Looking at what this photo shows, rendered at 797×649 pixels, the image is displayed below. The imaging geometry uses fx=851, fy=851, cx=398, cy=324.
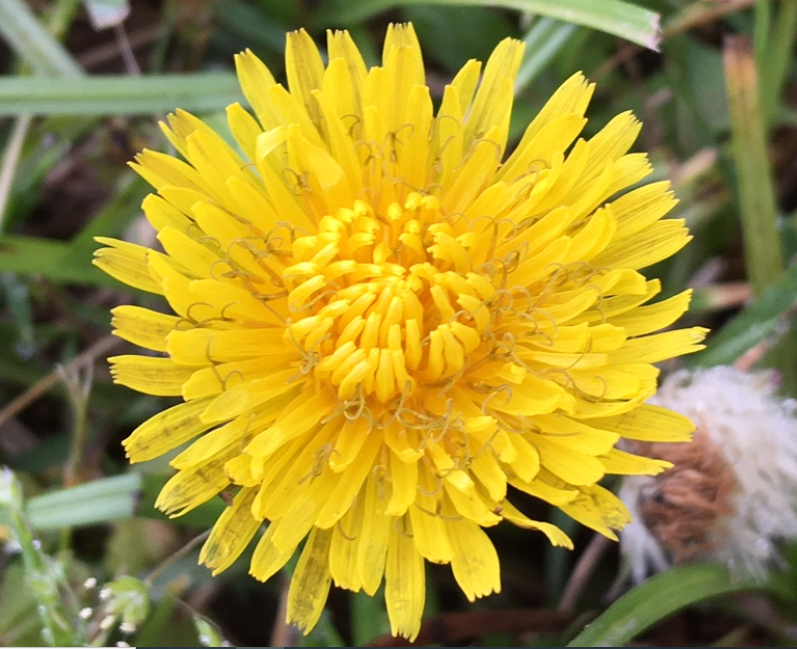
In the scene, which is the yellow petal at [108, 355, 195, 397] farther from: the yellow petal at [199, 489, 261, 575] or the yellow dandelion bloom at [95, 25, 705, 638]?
the yellow petal at [199, 489, 261, 575]

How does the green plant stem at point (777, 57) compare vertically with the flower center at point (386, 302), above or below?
above

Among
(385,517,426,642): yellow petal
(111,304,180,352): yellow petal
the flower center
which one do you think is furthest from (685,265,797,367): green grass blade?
(111,304,180,352): yellow petal

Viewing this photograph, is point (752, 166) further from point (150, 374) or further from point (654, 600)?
point (150, 374)

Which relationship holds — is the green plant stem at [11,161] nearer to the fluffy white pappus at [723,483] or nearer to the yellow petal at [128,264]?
the yellow petal at [128,264]

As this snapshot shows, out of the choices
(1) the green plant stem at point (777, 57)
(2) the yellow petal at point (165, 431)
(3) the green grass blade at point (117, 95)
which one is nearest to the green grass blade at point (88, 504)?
(2) the yellow petal at point (165, 431)

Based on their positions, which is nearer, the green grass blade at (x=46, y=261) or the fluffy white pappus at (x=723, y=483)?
the fluffy white pappus at (x=723, y=483)

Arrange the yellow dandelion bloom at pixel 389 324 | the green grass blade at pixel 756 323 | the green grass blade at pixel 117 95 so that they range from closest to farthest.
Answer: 1. the yellow dandelion bloom at pixel 389 324
2. the green grass blade at pixel 756 323
3. the green grass blade at pixel 117 95

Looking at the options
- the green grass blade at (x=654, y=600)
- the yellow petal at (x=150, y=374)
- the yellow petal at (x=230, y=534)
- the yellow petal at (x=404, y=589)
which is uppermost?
the yellow petal at (x=150, y=374)

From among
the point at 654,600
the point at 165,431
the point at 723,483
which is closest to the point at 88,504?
the point at 165,431
